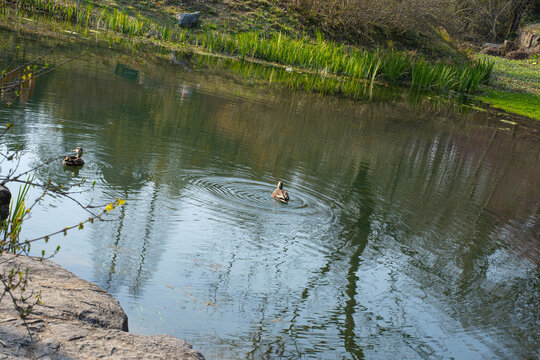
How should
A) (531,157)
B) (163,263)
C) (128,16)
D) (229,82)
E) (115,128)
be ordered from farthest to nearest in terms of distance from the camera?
1. (128,16)
2. (229,82)
3. (531,157)
4. (115,128)
5. (163,263)

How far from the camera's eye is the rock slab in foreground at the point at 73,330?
345 cm

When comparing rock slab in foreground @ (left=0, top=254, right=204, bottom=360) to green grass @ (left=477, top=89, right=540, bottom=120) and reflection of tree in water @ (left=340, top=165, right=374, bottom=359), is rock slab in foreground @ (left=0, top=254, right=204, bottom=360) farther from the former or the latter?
green grass @ (left=477, top=89, right=540, bottom=120)

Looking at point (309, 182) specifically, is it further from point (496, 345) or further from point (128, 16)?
point (128, 16)

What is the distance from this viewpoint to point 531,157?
15.8 metres

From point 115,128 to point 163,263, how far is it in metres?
5.13

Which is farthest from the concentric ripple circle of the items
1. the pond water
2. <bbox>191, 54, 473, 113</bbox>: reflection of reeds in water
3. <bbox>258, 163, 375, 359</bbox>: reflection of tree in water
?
<bbox>191, 54, 473, 113</bbox>: reflection of reeds in water

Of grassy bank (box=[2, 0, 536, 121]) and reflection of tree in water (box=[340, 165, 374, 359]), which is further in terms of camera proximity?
grassy bank (box=[2, 0, 536, 121])

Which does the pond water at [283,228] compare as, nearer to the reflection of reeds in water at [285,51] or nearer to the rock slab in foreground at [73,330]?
the rock slab in foreground at [73,330]

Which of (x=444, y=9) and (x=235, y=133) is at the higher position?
(x=444, y=9)

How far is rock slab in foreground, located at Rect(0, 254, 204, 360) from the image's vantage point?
345 cm

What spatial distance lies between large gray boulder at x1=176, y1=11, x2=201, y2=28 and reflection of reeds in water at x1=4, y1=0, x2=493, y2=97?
16.4 inches

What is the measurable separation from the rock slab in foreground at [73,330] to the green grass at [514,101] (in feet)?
75.0

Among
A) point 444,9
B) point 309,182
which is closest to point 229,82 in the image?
point 309,182

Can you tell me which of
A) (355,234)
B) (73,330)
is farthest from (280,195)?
(73,330)
